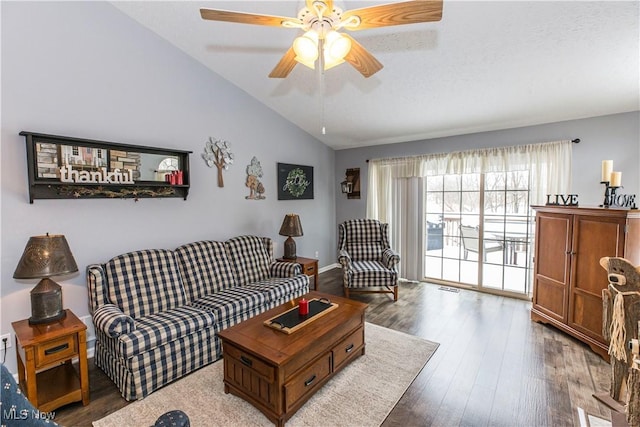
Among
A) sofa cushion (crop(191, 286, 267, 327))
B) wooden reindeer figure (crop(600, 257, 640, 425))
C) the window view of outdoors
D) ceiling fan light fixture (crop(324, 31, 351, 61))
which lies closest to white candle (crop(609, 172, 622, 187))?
the window view of outdoors

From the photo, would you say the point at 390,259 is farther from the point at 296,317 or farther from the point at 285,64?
the point at 285,64

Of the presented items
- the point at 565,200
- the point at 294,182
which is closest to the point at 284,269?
the point at 294,182

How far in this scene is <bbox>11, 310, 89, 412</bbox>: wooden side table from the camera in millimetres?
1835

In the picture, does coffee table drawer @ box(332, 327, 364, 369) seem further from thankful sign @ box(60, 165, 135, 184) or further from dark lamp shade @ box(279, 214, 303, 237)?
thankful sign @ box(60, 165, 135, 184)

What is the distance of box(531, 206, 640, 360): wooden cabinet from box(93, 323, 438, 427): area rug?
1.59 metres

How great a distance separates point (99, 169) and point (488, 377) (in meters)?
3.83

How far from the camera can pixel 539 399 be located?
2.05 m

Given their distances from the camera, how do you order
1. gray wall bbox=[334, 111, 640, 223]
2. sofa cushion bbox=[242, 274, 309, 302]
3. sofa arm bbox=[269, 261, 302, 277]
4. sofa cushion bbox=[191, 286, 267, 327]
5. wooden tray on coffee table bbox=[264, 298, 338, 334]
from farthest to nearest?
1. sofa arm bbox=[269, 261, 302, 277]
2. gray wall bbox=[334, 111, 640, 223]
3. sofa cushion bbox=[242, 274, 309, 302]
4. sofa cushion bbox=[191, 286, 267, 327]
5. wooden tray on coffee table bbox=[264, 298, 338, 334]

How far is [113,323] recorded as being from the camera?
204 cm

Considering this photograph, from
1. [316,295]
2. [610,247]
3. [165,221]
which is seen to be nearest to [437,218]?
[610,247]

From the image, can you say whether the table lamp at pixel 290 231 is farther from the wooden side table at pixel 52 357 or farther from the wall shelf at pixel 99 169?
the wooden side table at pixel 52 357

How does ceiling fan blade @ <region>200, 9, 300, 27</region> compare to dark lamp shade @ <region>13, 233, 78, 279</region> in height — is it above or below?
above

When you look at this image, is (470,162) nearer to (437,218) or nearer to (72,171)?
(437,218)

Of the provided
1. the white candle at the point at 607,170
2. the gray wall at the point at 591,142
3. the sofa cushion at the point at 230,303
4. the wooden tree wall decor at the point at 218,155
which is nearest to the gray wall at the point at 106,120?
the wooden tree wall decor at the point at 218,155
